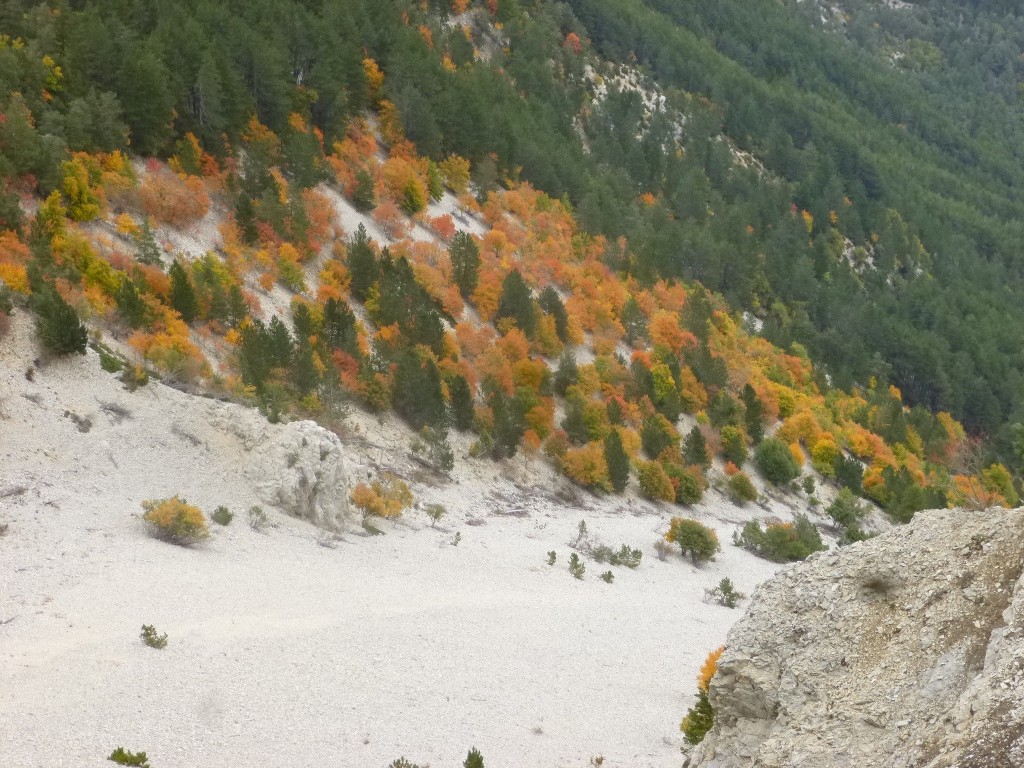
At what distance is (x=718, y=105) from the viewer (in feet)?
310

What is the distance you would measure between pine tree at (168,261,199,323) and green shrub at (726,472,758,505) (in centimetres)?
2324

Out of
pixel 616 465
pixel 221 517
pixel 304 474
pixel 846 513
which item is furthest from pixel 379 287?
pixel 846 513

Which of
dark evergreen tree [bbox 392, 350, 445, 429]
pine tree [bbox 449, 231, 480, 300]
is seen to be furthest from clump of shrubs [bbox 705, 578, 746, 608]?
pine tree [bbox 449, 231, 480, 300]

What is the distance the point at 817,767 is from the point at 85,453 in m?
16.9

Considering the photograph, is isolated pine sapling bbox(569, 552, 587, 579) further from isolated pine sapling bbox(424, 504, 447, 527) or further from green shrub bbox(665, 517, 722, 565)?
green shrub bbox(665, 517, 722, 565)

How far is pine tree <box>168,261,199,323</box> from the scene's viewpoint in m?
27.1

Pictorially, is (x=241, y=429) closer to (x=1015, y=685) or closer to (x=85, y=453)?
(x=85, y=453)

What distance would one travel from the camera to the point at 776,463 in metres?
39.9

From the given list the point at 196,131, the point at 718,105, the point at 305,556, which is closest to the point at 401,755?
the point at 305,556

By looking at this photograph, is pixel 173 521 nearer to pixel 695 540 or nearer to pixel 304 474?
pixel 304 474

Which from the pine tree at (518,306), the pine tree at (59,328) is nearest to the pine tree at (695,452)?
the pine tree at (518,306)

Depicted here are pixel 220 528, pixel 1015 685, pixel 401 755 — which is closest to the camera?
pixel 1015 685

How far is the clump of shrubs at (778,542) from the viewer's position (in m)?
29.5

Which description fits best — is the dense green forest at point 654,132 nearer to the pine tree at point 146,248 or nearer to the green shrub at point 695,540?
the pine tree at point 146,248
